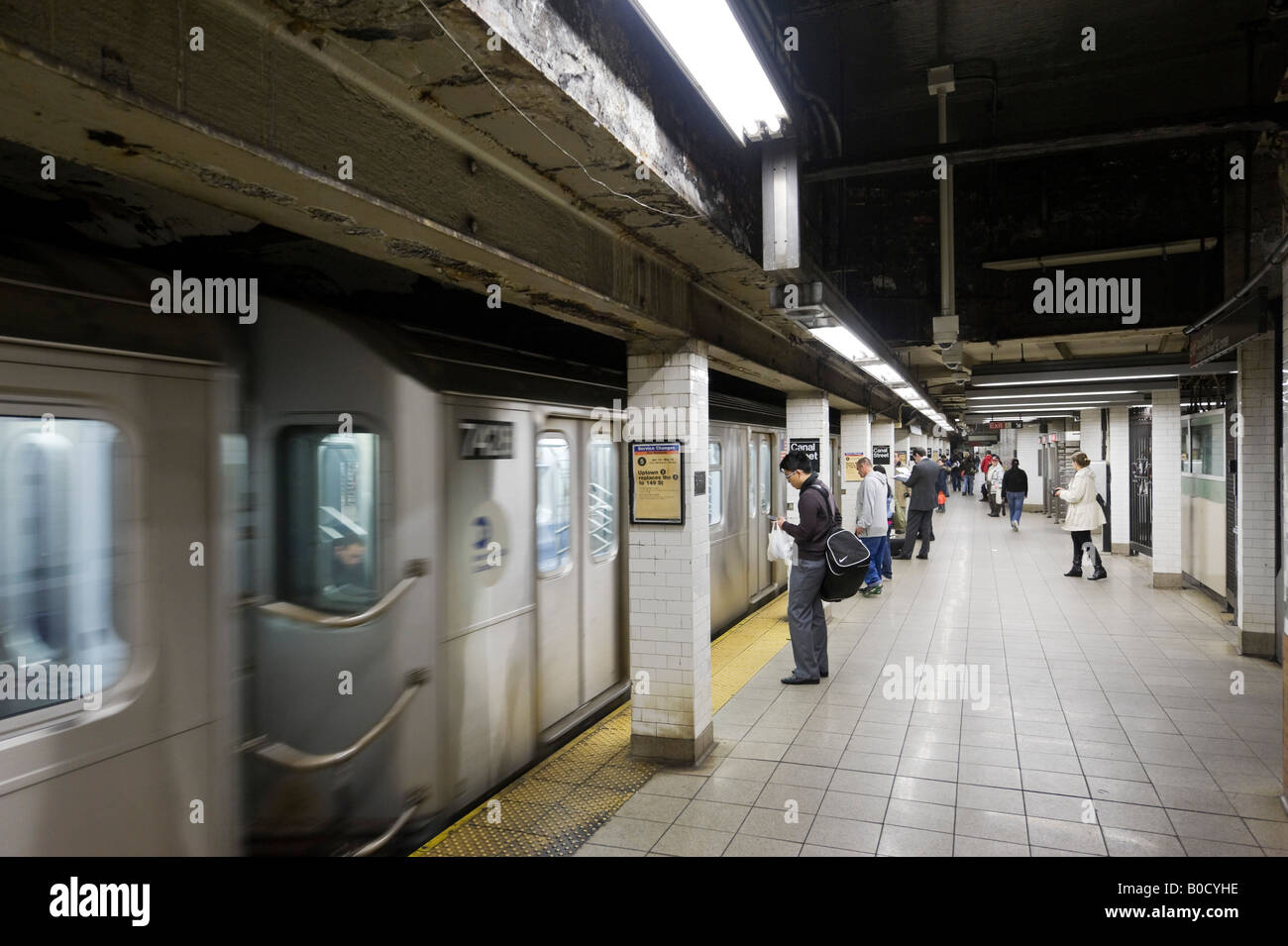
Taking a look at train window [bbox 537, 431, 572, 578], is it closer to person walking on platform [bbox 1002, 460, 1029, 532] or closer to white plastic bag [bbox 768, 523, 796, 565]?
white plastic bag [bbox 768, 523, 796, 565]

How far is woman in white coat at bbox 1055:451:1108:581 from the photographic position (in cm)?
1045

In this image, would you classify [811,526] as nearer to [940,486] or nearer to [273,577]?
[273,577]

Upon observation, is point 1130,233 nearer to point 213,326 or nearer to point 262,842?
point 213,326

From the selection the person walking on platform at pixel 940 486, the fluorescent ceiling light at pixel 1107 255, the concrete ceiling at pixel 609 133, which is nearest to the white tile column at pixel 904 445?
the person walking on platform at pixel 940 486

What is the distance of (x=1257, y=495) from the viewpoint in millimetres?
6617

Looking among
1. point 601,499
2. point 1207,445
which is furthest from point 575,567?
point 1207,445

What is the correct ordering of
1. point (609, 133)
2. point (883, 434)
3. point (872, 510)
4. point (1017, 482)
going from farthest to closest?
1. point (1017, 482)
2. point (883, 434)
3. point (872, 510)
4. point (609, 133)

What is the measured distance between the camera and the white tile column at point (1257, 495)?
6.53m

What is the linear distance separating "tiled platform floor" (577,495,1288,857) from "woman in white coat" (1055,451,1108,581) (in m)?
2.77

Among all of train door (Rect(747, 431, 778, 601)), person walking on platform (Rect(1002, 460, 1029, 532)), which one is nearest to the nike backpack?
train door (Rect(747, 431, 778, 601))

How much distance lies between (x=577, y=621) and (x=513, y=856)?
1633 mm

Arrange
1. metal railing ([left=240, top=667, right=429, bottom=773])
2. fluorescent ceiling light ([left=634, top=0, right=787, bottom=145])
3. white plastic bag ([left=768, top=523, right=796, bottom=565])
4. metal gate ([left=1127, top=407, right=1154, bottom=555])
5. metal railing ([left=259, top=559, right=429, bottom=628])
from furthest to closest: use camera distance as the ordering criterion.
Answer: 1. metal gate ([left=1127, top=407, right=1154, bottom=555])
2. white plastic bag ([left=768, top=523, right=796, bottom=565])
3. metal railing ([left=259, top=559, right=429, bottom=628])
4. metal railing ([left=240, top=667, right=429, bottom=773])
5. fluorescent ceiling light ([left=634, top=0, right=787, bottom=145])

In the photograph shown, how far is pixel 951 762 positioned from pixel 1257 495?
167 inches

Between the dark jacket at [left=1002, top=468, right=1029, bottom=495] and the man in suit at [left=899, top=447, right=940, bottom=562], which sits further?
the dark jacket at [left=1002, top=468, right=1029, bottom=495]
